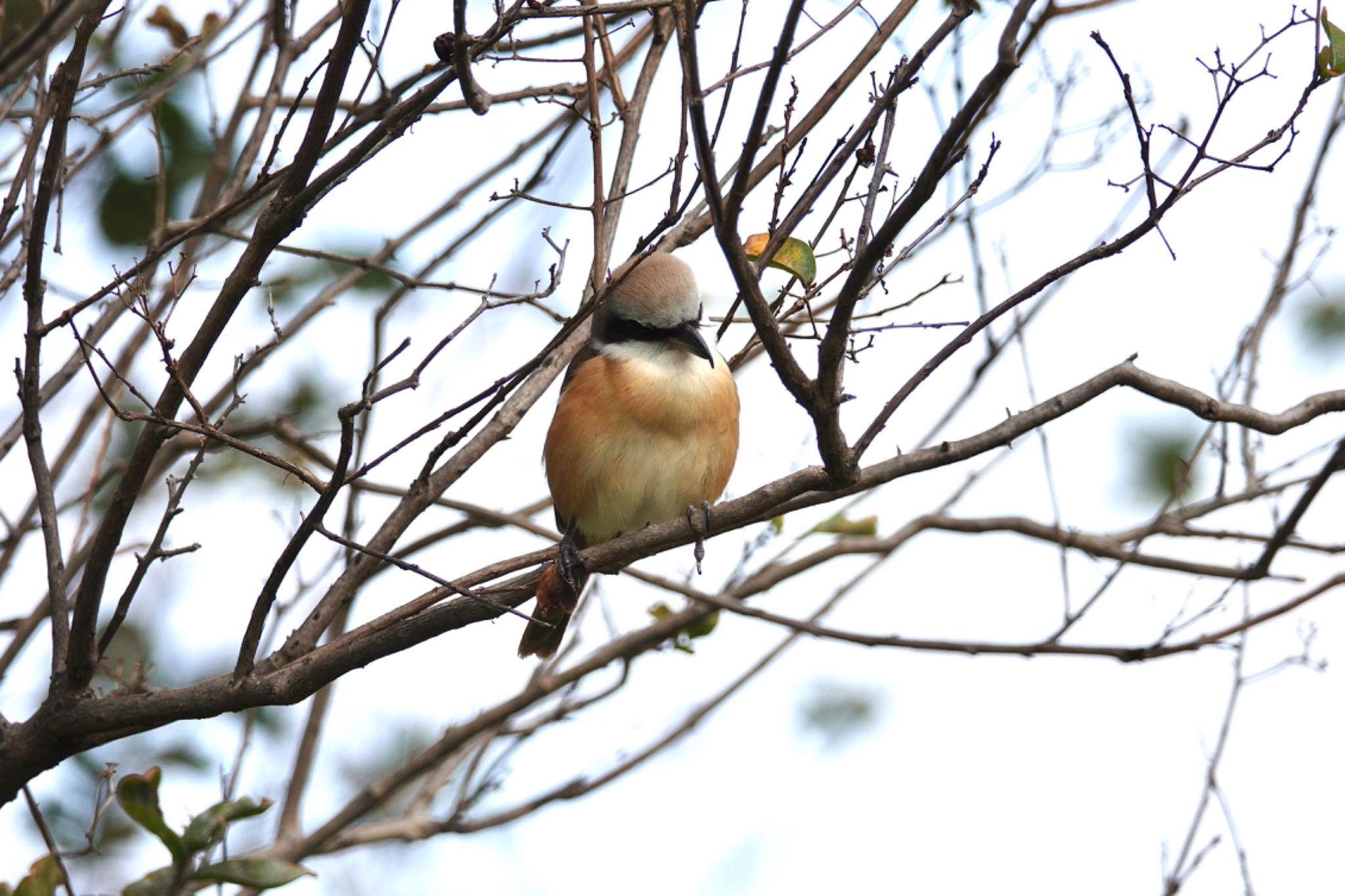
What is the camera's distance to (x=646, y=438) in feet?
15.4

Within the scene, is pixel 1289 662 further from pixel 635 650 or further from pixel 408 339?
pixel 408 339

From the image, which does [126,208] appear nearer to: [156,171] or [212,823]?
[156,171]

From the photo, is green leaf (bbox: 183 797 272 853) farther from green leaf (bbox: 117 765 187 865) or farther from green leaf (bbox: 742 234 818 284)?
green leaf (bbox: 742 234 818 284)

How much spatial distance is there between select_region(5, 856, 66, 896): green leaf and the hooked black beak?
7.82ft

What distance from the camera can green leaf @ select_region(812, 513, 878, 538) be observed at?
5111 millimetres

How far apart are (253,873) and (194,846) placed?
0.54ft

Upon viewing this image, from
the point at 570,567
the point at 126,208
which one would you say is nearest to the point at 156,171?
the point at 126,208

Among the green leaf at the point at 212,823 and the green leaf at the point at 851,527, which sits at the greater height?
the green leaf at the point at 851,527

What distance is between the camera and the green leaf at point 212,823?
3246mm

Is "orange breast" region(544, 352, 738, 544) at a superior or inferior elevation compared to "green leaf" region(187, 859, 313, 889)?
superior

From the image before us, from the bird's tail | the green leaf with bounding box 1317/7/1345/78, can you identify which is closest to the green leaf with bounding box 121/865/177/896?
the bird's tail

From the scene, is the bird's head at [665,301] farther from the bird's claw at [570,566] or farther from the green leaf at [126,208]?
the green leaf at [126,208]

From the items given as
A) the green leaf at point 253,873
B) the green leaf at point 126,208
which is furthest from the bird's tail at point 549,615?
the green leaf at point 126,208

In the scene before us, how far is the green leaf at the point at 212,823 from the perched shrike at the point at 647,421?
147 cm
